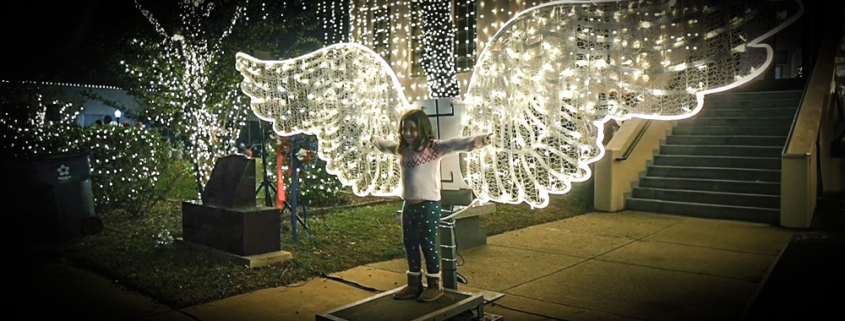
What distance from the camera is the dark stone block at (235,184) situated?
22.5ft

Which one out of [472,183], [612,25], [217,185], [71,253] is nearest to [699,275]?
[472,183]

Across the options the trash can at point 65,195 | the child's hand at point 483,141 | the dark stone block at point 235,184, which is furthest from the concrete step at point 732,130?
the trash can at point 65,195

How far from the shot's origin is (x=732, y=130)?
1192cm

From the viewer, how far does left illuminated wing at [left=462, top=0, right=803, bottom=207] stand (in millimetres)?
3619

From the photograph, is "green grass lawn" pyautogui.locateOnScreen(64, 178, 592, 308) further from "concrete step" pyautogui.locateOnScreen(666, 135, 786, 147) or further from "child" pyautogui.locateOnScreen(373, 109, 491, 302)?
"concrete step" pyautogui.locateOnScreen(666, 135, 786, 147)

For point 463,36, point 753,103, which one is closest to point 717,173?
point 753,103

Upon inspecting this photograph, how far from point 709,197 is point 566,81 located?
22.9ft

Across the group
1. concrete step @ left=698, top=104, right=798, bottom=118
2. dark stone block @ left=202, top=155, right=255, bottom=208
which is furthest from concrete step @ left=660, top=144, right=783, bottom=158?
dark stone block @ left=202, top=155, right=255, bottom=208

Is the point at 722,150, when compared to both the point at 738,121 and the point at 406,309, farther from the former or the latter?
the point at 406,309

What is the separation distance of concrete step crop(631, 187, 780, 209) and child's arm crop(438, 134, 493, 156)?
6.91m

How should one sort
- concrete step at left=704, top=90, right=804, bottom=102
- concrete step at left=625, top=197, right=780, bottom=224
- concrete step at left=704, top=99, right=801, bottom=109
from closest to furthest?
concrete step at left=625, top=197, right=780, bottom=224, concrete step at left=704, top=99, right=801, bottom=109, concrete step at left=704, top=90, right=804, bottom=102

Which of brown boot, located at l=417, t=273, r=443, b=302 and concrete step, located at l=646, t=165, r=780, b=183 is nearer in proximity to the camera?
brown boot, located at l=417, t=273, r=443, b=302

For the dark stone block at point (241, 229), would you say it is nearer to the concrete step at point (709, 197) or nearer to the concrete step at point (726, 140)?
the concrete step at point (709, 197)

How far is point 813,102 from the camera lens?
10.0m
